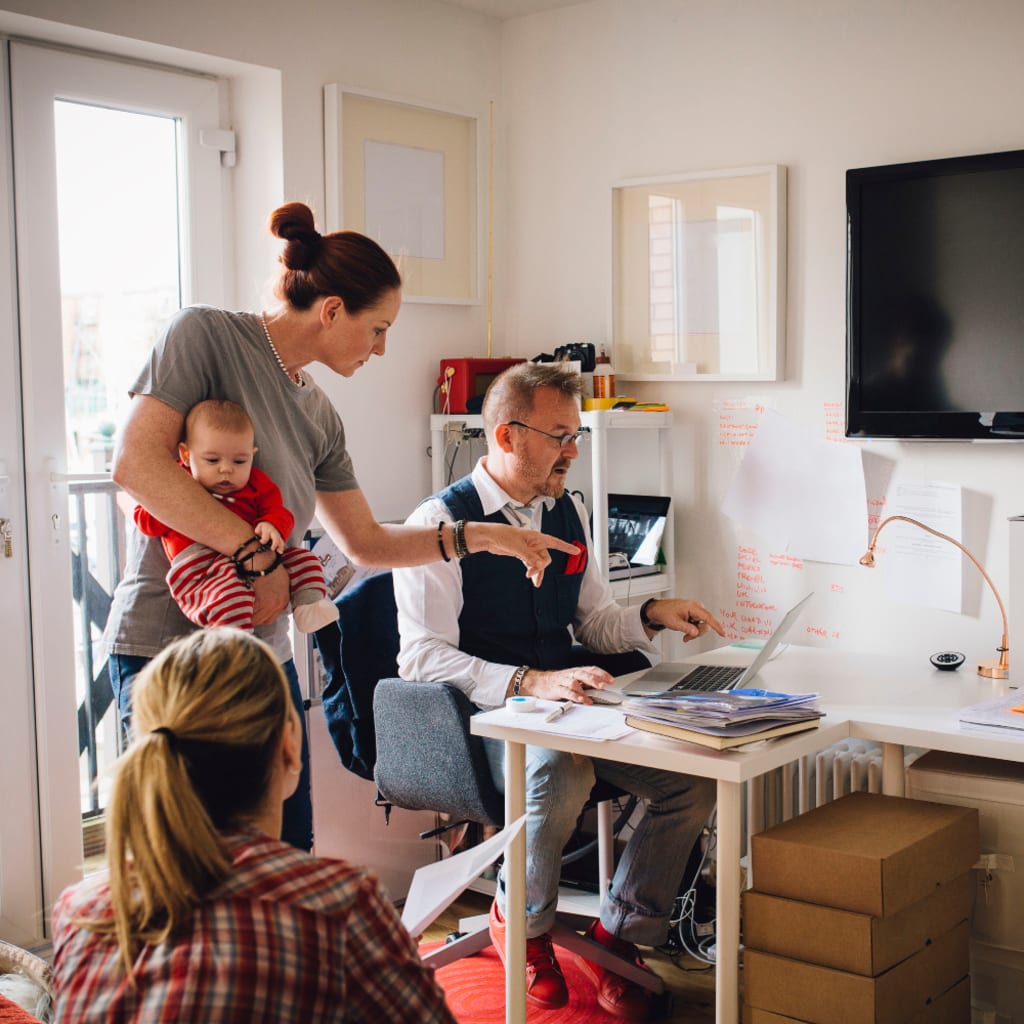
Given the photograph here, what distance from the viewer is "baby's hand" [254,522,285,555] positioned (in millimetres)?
1893

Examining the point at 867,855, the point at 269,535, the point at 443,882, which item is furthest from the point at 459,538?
the point at 867,855

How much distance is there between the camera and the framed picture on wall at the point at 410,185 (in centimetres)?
324

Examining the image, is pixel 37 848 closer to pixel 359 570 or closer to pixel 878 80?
pixel 359 570

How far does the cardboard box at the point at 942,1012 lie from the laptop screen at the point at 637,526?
4.57 ft

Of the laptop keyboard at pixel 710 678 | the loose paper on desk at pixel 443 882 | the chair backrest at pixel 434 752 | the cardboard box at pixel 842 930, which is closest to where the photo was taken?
the loose paper on desk at pixel 443 882

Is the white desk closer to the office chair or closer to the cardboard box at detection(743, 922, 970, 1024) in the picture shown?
the cardboard box at detection(743, 922, 970, 1024)

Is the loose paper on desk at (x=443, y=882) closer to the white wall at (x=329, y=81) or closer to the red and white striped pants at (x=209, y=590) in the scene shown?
the red and white striped pants at (x=209, y=590)

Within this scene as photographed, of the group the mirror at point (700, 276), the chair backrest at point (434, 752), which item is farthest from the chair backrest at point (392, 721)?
the mirror at point (700, 276)

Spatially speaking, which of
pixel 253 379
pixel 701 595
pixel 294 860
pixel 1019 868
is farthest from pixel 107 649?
pixel 701 595

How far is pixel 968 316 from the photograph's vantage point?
2.82m

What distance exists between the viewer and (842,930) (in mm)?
1942

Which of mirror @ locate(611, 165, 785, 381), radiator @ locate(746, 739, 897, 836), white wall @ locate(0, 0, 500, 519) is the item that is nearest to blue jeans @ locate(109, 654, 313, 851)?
radiator @ locate(746, 739, 897, 836)

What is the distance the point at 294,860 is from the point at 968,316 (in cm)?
221

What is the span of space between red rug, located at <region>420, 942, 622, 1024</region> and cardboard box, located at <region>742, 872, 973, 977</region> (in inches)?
28.3
